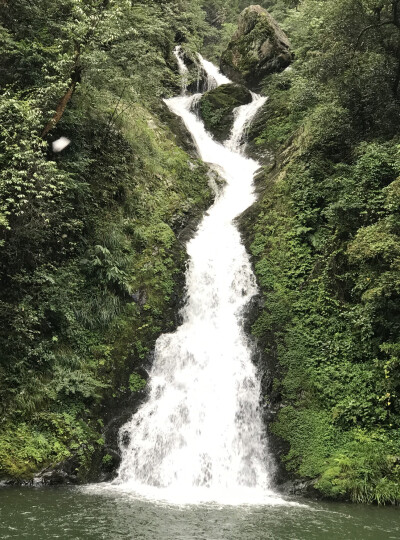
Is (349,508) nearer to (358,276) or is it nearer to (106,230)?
(358,276)

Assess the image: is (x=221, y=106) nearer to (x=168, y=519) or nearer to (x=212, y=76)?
(x=212, y=76)

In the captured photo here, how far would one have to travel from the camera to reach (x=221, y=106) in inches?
1093

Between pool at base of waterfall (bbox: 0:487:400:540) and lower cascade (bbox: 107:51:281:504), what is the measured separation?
3.13 feet

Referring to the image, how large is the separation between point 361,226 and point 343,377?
456 centimetres

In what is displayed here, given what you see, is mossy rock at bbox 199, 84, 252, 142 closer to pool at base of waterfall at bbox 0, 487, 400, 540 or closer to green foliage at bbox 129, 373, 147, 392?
green foliage at bbox 129, 373, 147, 392

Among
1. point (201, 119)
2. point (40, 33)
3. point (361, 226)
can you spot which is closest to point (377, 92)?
point (361, 226)

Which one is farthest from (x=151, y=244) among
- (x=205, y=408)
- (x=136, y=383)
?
(x=205, y=408)

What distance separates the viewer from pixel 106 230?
15.1 metres

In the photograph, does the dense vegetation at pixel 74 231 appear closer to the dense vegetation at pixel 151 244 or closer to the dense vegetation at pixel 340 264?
the dense vegetation at pixel 151 244

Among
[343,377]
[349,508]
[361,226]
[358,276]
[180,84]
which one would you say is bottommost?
[349,508]

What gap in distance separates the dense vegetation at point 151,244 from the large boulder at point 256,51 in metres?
11.3

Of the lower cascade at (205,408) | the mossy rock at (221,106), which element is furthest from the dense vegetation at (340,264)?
the mossy rock at (221,106)

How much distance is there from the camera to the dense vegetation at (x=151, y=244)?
422 inches

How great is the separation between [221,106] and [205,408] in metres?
21.0
